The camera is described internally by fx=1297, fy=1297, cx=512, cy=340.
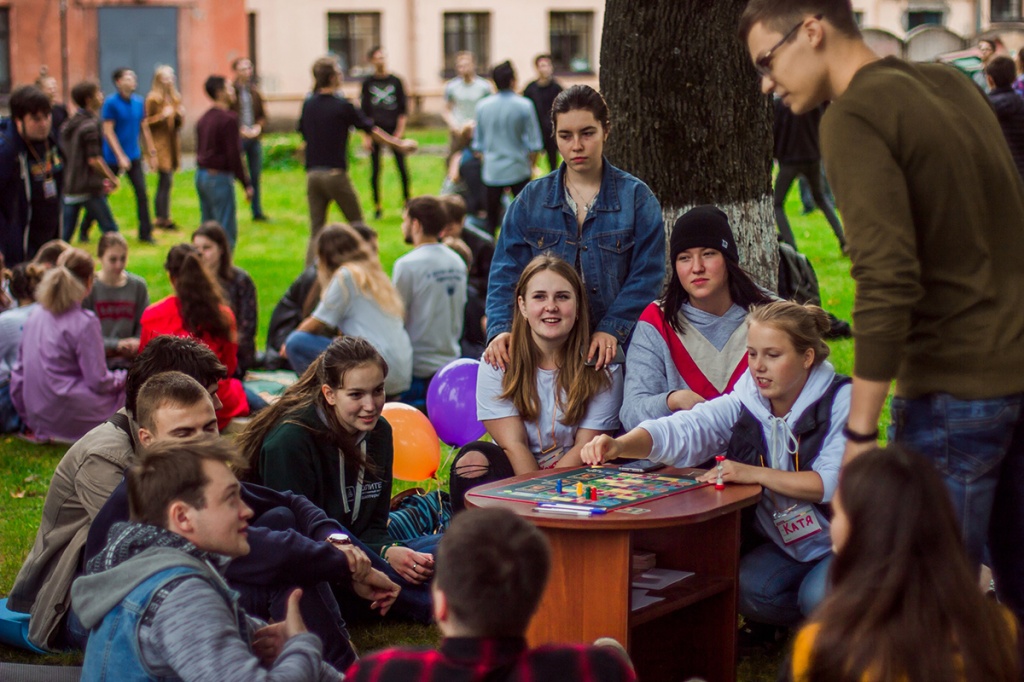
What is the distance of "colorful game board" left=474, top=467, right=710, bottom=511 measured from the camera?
3783 mm

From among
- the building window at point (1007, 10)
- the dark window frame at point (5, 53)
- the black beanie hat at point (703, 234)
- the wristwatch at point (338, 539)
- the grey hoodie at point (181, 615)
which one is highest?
the building window at point (1007, 10)

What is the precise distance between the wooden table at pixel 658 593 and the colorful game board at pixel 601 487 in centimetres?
6

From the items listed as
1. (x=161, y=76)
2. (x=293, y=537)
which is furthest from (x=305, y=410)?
(x=161, y=76)

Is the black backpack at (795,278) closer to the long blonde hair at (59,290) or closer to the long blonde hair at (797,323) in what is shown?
the long blonde hair at (797,323)

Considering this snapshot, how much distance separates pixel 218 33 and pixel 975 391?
25.1 meters

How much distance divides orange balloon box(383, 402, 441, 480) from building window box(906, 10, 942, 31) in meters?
31.1

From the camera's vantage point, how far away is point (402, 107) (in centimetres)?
1670

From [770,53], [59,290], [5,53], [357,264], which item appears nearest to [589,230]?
[770,53]

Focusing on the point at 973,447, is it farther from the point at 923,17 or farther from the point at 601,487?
the point at 923,17

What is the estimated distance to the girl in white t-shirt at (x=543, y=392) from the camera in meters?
4.81

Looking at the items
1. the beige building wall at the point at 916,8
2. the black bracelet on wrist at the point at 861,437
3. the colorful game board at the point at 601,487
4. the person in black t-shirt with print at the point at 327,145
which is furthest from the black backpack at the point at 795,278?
the beige building wall at the point at 916,8

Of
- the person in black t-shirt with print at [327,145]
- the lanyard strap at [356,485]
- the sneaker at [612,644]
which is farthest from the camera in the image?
the person in black t-shirt with print at [327,145]

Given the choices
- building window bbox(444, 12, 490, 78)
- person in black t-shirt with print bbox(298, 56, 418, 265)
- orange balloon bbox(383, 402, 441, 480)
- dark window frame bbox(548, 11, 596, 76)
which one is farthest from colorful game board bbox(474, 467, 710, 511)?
dark window frame bbox(548, 11, 596, 76)

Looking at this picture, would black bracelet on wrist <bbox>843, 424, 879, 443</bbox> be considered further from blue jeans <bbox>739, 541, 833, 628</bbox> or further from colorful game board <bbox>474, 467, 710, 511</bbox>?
blue jeans <bbox>739, 541, 833, 628</bbox>
